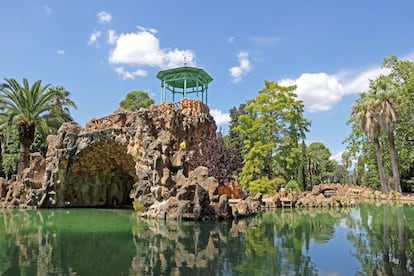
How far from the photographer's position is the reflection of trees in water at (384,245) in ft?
25.5

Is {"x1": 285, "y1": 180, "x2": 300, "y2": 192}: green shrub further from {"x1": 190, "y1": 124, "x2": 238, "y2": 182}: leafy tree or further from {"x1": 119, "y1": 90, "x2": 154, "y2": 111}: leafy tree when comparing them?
{"x1": 119, "y1": 90, "x2": 154, "y2": 111}: leafy tree

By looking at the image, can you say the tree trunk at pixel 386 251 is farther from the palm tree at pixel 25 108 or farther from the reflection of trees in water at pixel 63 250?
the palm tree at pixel 25 108

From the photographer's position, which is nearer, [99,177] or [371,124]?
[99,177]

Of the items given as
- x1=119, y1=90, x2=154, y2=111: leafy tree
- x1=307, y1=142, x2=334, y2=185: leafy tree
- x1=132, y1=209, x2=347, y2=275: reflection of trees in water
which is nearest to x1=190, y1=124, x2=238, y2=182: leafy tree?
x1=132, y1=209, x2=347, y2=275: reflection of trees in water

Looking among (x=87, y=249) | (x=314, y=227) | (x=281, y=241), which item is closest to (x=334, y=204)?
(x=314, y=227)

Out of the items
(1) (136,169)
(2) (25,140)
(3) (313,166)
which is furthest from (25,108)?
(3) (313,166)

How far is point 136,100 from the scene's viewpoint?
51.0m

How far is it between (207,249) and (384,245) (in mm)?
4876

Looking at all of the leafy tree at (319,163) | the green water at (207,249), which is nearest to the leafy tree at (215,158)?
the green water at (207,249)

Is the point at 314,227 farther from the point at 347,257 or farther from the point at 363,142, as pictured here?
the point at 363,142

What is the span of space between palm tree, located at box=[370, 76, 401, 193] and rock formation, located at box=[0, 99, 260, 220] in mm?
14204

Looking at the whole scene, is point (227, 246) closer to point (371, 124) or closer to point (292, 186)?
point (292, 186)

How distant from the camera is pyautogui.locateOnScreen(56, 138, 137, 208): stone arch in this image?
25156 mm

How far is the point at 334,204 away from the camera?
84.4 ft
